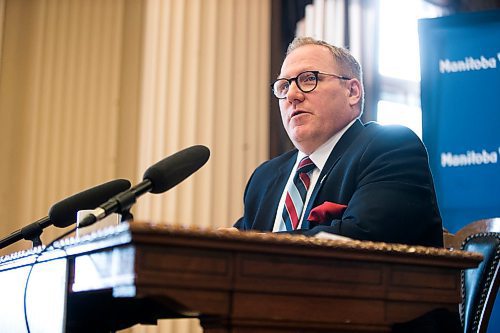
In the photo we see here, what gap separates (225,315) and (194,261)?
0.40 ft

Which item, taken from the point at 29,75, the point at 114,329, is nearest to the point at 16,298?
the point at 114,329

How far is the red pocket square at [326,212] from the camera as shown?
2361 mm

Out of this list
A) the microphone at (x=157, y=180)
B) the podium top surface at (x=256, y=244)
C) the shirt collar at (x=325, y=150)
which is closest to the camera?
the podium top surface at (x=256, y=244)

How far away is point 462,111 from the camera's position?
4.03 m

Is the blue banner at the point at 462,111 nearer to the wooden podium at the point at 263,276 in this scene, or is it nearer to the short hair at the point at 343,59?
the short hair at the point at 343,59

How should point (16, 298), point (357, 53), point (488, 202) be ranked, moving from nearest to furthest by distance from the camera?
point (16, 298), point (488, 202), point (357, 53)

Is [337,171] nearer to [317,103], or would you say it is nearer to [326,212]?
[326,212]

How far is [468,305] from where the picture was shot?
99.2 inches

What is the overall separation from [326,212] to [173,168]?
0.64 metres

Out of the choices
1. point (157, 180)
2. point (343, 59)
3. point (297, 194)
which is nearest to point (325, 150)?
point (297, 194)

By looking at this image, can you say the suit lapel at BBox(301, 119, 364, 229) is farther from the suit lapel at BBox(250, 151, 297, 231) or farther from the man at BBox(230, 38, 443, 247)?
the suit lapel at BBox(250, 151, 297, 231)

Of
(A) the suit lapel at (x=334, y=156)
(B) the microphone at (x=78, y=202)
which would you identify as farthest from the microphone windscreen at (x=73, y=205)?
A: (A) the suit lapel at (x=334, y=156)

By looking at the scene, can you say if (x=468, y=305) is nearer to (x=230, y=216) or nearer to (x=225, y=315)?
(x=225, y=315)

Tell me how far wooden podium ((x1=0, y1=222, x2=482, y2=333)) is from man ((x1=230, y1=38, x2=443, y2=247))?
35 centimetres
